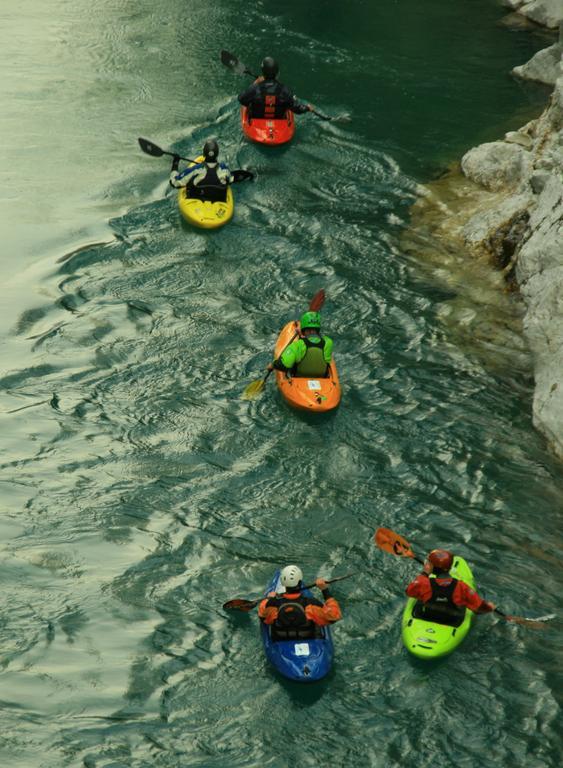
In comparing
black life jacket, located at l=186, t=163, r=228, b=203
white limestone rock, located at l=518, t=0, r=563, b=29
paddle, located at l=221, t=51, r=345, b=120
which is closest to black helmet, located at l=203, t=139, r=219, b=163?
black life jacket, located at l=186, t=163, r=228, b=203

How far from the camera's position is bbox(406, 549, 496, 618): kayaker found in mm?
9898

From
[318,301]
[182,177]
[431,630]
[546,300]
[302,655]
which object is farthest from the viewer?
[182,177]

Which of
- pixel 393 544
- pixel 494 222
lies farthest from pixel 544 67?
pixel 393 544

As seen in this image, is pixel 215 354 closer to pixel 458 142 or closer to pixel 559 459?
pixel 559 459

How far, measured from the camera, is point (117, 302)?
14.9 meters

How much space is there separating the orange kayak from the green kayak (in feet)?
10.6

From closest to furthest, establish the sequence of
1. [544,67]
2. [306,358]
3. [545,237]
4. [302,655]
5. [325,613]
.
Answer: [302,655], [325,613], [306,358], [545,237], [544,67]

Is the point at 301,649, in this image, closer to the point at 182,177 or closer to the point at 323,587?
the point at 323,587

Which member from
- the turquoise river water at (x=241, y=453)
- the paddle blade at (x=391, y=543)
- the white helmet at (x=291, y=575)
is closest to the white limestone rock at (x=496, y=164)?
the turquoise river water at (x=241, y=453)

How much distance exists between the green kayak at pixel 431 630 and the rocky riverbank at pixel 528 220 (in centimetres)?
324

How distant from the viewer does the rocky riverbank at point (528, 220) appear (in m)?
13.5

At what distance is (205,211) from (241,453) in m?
5.57

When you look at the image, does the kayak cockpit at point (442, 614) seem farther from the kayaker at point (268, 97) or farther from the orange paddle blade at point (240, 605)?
the kayaker at point (268, 97)

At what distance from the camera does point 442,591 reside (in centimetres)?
989
